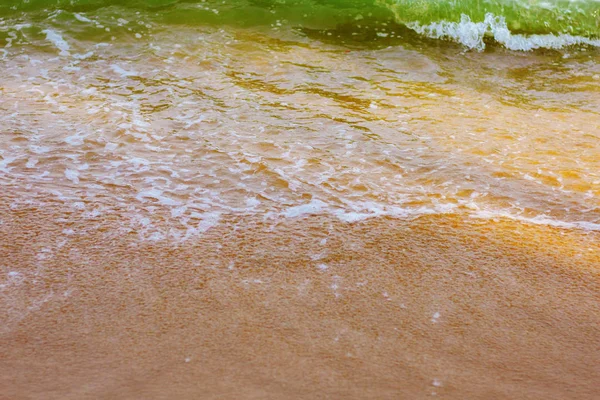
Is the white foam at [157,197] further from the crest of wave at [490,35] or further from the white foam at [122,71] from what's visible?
the crest of wave at [490,35]

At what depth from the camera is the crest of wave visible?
684 cm

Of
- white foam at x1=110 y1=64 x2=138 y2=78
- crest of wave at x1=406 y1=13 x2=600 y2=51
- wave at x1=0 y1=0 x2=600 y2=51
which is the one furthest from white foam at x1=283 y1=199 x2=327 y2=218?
crest of wave at x1=406 y1=13 x2=600 y2=51

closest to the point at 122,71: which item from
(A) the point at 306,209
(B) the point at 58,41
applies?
(B) the point at 58,41

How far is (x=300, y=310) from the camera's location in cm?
269

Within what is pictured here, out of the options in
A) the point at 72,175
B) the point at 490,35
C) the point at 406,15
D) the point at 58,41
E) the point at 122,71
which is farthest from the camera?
the point at 406,15

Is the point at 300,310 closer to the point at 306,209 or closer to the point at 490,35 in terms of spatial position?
the point at 306,209

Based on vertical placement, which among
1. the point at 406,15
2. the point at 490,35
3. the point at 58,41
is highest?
the point at 406,15

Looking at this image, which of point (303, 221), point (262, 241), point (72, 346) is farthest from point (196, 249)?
point (72, 346)

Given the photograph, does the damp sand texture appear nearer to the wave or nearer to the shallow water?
the shallow water

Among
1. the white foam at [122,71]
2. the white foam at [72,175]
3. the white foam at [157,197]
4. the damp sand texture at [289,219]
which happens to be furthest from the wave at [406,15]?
the white foam at [157,197]

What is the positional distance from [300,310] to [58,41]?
14.4ft

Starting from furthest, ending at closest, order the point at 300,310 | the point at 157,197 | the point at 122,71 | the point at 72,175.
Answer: the point at 122,71
the point at 72,175
the point at 157,197
the point at 300,310

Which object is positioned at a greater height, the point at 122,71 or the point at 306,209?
the point at 122,71

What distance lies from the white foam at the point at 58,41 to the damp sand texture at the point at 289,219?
0.02 m
